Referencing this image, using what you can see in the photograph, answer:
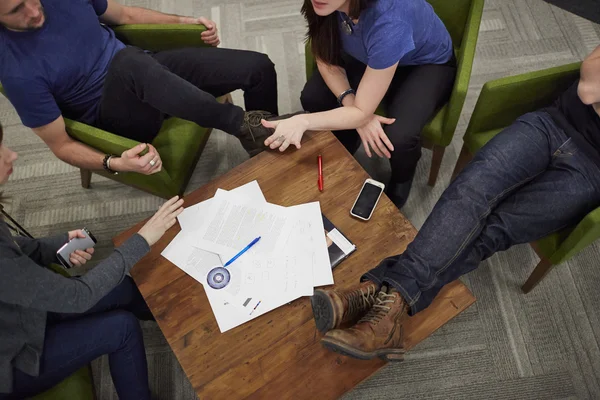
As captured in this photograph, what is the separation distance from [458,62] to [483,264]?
838 mm

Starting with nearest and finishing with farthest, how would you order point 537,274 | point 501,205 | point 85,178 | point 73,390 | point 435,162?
point 73,390 < point 501,205 < point 537,274 < point 435,162 < point 85,178

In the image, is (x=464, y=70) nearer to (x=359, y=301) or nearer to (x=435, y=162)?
(x=435, y=162)

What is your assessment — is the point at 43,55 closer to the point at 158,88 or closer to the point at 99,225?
the point at 158,88

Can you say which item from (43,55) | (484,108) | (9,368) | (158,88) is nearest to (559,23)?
(484,108)

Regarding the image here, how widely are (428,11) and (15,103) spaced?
143cm

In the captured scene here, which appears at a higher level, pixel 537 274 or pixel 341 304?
pixel 341 304

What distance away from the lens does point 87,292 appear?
4.14 feet

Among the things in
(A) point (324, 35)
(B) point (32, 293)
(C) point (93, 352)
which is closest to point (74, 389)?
(C) point (93, 352)

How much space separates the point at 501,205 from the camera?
1480 millimetres

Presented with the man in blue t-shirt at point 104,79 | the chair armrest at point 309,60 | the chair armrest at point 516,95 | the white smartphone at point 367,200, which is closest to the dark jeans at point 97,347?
the man in blue t-shirt at point 104,79

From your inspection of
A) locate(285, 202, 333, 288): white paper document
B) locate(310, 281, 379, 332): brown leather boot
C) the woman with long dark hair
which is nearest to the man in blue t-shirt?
the woman with long dark hair

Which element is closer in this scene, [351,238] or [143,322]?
[351,238]

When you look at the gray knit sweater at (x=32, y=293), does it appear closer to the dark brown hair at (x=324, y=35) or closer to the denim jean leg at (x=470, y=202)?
the denim jean leg at (x=470, y=202)

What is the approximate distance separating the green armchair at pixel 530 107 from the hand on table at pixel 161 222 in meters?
1.10
